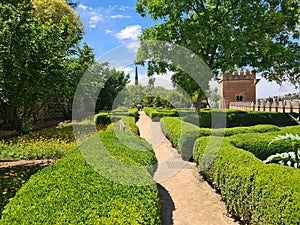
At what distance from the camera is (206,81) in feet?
44.3

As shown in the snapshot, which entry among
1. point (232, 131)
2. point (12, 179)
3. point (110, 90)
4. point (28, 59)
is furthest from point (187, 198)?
point (110, 90)

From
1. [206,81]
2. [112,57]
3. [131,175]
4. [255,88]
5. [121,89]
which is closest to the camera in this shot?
[131,175]

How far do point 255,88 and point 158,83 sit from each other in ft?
78.6

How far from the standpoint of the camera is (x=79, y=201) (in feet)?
7.35

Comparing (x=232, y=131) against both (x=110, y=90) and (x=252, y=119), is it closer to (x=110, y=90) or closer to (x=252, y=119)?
(x=252, y=119)

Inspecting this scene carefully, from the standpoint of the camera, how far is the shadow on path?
413cm

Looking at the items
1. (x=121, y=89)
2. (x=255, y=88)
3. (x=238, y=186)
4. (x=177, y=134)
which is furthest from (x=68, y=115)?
(x=255, y=88)

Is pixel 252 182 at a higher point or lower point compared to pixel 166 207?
higher

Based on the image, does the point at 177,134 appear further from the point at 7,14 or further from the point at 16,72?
the point at 7,14

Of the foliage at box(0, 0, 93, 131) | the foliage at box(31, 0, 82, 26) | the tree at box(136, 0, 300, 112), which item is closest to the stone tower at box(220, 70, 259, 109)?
the tree at box(136, 0, 300, 112)

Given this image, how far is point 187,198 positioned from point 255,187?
190 cm

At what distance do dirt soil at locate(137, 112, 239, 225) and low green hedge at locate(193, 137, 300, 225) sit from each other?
26cm

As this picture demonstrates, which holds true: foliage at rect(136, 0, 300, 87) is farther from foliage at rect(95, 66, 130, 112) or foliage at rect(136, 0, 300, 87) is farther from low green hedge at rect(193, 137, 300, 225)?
foliage at rect(95, 66, 130, 112)

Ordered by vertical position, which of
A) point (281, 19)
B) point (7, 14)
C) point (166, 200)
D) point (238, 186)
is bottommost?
point (166, 200)
